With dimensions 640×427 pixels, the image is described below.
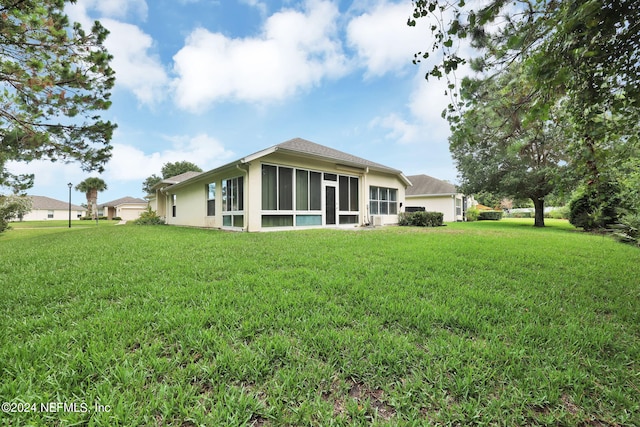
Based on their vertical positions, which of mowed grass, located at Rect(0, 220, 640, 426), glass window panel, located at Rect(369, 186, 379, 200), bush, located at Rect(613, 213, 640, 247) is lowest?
mowed grass, located at Rect(0, 220, 640, 426)

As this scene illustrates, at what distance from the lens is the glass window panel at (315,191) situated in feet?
38.9

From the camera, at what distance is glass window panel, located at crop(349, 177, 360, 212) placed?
13680mm

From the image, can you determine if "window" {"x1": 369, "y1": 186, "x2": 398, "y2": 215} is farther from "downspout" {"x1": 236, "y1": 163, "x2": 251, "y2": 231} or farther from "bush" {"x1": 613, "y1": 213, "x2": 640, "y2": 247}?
"bush" {"x1": 613, "y1": 213, "x2": 640, "y2": 247}

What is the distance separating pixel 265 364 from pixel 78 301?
270 centimetres

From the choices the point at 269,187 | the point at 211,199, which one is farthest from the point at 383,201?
the point at 211,199

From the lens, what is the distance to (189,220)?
51.9 ft

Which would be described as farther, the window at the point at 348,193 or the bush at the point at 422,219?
the bush at the point at 422,219

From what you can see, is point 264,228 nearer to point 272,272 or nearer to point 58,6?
point 272,272

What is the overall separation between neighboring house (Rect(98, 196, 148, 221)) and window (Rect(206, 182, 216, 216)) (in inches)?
1237

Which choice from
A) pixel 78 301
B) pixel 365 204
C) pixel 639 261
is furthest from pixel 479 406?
pixel 365 204

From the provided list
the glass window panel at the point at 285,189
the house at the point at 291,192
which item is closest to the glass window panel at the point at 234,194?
the house at the point at 291,192

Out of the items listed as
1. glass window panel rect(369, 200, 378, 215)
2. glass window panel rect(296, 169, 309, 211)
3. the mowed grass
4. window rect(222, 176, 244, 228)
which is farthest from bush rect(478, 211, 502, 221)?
the mowed grass

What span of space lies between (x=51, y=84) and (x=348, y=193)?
11.1 meters

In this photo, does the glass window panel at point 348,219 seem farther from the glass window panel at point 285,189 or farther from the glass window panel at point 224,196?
the glass window panel at point 224,196
